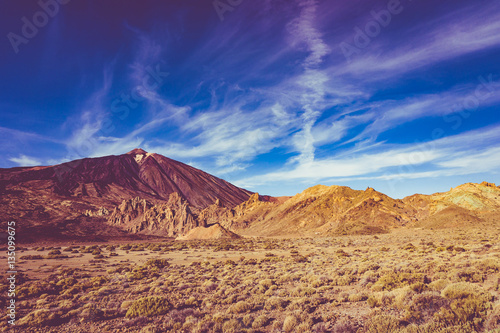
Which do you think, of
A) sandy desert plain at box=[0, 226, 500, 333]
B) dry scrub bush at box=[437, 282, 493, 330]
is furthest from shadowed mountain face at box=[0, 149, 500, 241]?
dry scrub bush at box=[437, 282, 493, 330]

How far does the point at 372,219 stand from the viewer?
7906 centimetres

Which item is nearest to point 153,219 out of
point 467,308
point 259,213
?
point 259,213

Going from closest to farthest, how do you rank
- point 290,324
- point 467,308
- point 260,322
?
point 467,308 → point 290,324 → point 260,322

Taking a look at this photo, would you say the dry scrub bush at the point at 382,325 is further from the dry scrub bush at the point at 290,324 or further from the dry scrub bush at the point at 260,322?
the dry scrub bush at the point at 260,322

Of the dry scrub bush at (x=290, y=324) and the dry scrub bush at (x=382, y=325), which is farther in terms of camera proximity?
the dry scrub bush at (x=290, y=324)

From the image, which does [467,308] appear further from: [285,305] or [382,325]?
[285,305]

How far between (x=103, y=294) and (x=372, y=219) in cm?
8089

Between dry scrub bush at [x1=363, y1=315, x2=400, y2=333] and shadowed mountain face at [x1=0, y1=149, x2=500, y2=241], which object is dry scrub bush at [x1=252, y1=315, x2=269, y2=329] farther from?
shadowed mountain face at [x1=0, y1=149, x2=500, y2=241]

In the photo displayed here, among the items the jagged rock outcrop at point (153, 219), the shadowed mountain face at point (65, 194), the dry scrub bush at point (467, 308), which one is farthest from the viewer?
the jagged rock outcrop at point (153, 219)

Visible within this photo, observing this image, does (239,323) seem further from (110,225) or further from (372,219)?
(110,225)

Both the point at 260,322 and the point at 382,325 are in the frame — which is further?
the point at 260,322

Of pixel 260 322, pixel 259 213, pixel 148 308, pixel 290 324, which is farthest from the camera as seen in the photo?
pixel 259 213

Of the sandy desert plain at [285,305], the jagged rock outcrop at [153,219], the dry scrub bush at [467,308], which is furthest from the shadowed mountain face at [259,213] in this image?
the dry scrub bush at [467,308]

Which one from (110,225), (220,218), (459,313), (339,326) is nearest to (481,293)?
(459,313)
